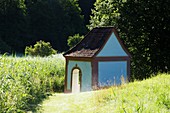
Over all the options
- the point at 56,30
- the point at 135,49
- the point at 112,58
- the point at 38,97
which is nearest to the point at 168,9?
the point at 135,49

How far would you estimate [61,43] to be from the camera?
180ft

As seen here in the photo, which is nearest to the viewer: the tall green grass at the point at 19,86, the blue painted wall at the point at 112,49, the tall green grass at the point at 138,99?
the tall green grass at the point at 138,99

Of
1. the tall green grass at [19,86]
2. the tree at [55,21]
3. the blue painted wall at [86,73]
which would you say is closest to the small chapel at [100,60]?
the blue painted wall at [86,73]

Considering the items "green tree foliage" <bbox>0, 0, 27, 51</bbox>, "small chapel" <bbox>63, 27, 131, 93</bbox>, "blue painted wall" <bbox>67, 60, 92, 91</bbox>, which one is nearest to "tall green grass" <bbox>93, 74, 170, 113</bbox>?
"small chapel" <bbox>63, 27, 131, 93</bbox>

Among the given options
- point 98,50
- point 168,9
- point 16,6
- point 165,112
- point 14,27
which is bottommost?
point 165,112

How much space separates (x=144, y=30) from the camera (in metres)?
21.5

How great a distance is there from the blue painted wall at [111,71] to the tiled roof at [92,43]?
797 mm

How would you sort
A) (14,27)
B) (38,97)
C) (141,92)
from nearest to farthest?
(141,92) < (38,97) < (14,27)

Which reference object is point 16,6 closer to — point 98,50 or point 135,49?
point 135,49

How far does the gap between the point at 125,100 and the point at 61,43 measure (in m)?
46.5

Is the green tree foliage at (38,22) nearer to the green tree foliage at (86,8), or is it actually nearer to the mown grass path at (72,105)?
the green tree foliage at (86,8)

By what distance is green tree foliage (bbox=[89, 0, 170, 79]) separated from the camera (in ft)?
68.6

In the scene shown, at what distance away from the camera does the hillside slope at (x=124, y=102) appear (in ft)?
25.2

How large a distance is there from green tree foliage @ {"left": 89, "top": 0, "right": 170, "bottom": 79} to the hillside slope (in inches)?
430
